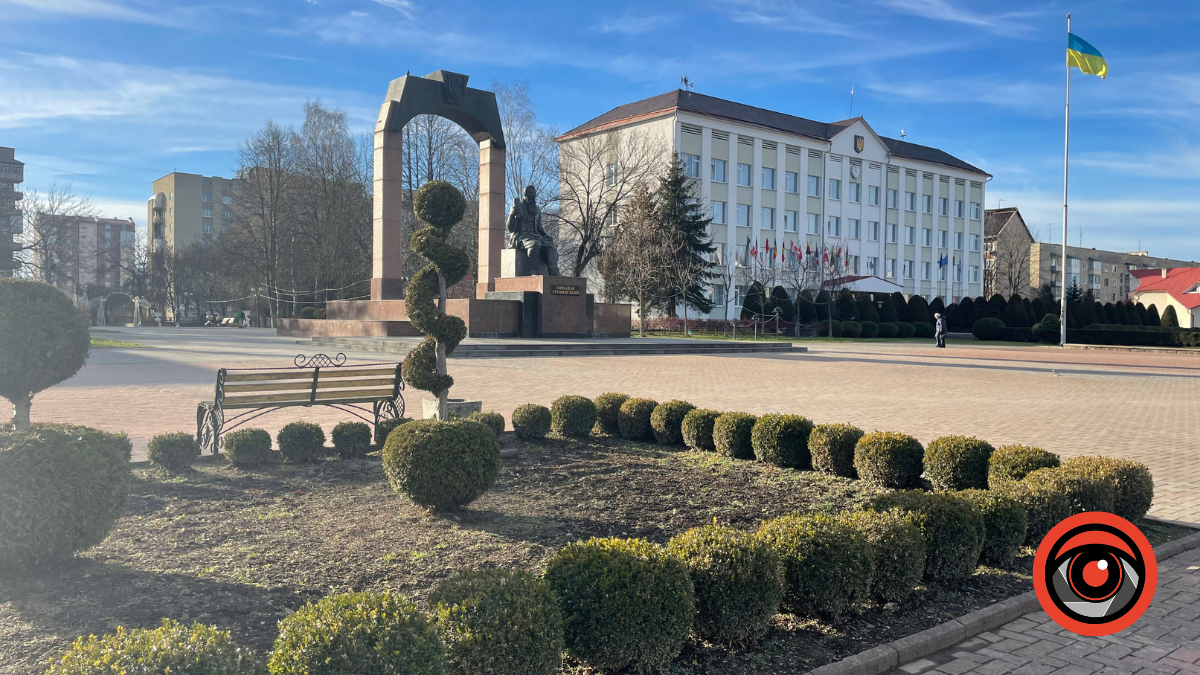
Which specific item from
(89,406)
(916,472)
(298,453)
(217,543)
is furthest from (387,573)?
(89,406)

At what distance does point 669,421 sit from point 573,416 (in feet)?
3.49

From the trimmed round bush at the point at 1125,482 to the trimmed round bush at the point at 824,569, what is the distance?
100.0 inches

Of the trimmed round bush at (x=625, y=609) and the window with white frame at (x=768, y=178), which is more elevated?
the window with white frame at (x=768, y=178)

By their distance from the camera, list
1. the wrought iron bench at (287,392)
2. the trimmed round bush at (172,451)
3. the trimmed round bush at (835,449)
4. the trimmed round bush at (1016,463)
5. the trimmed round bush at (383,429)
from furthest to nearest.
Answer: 1. the trimmed round bush at (383,429)
2. the wrought iron bench at (287,392)
3. the trimmed round bush at (835,449)
4. the trimmed round bush at (172,451)
5. the trimmed round bush at (1016,463)

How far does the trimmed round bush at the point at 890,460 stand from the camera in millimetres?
6805

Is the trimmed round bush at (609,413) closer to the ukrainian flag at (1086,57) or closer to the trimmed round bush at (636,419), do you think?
the trimmed round bush at (636,419)

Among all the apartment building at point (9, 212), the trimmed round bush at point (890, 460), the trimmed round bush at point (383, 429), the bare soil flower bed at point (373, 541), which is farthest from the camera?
the apartment building at point (9, 212)

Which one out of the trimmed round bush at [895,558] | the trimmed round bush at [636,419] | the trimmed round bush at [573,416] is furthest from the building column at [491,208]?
the trimmed round bush at [895,558]

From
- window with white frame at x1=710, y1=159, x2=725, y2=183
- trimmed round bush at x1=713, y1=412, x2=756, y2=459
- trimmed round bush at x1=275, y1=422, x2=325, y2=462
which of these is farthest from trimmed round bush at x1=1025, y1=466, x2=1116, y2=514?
window with white frame at x1=710, y1=159, x2=725, y2=183

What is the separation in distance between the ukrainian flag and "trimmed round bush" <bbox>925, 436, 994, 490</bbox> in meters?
31.6

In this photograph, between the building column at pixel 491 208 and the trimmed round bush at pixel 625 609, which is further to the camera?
the building column at pixel 491 208

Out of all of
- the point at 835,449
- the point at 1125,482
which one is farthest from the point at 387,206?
the point at 1125,482

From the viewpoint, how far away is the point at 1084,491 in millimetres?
5371

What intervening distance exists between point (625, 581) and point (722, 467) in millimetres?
4293
